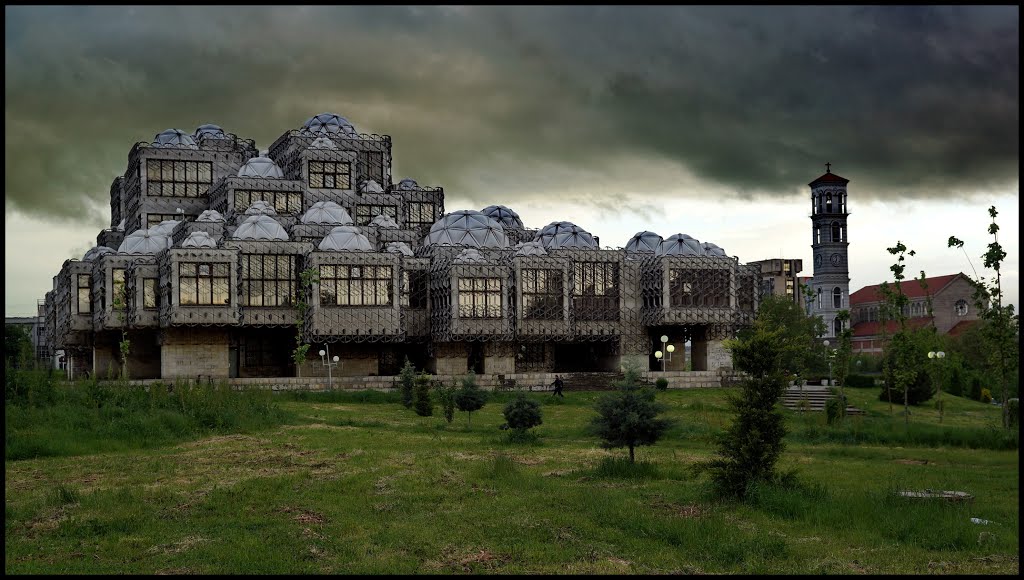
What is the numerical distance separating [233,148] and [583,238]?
109 ft

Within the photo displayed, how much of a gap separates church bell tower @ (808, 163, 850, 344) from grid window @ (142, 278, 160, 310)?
87.6 metres

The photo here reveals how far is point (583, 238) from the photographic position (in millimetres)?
73625

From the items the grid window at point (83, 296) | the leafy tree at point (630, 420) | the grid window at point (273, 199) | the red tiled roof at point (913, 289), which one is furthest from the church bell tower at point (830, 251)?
the leafy tree at point (630, 420)

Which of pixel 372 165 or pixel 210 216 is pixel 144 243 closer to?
pixel 210 216

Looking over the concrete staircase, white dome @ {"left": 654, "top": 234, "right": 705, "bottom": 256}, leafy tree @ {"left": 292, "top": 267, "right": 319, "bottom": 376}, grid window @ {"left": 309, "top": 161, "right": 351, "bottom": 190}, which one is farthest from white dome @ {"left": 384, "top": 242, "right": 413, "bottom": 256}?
the concrete staircase

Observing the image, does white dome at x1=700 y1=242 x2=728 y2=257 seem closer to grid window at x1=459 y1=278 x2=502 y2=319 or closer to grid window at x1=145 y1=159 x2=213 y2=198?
grid window at x1=459 y1=278 x2=502 y2=319

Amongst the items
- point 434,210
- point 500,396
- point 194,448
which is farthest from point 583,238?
point 194,448

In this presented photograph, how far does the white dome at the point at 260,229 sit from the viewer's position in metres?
65.6

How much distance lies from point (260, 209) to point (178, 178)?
560 inches

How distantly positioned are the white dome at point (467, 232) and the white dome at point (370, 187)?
8716 mm

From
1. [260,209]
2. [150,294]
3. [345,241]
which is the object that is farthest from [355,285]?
[150,294]

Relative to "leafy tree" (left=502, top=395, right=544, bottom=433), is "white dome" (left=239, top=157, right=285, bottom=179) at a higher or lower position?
higher

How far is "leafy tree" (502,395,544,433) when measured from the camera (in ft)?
107

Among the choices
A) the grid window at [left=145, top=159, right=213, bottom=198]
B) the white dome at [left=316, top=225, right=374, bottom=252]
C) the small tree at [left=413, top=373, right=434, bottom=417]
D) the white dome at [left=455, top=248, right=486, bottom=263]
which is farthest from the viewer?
the grid window at [left=145, top=159, right=213, bottom=198]
